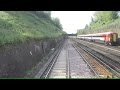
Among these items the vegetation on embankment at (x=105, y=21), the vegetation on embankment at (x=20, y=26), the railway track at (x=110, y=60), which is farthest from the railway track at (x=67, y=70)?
the vegetation on embankment at (x=105, y=21)

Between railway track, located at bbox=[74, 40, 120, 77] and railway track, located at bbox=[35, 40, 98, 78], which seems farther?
railway track, located at bbox=[74, 40, 120, 77]

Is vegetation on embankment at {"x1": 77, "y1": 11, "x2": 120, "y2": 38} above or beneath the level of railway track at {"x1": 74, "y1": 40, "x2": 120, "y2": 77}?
above

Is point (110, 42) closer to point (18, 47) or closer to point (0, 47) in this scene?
point (18, 47)

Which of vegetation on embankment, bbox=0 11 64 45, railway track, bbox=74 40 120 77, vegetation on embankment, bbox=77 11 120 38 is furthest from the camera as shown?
vegetation on embankment, bbox=77 11 120 38

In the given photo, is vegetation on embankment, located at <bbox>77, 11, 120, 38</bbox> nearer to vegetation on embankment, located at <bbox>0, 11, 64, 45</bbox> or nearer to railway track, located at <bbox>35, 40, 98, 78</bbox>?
railway track, located at <bbox>35, 40, 98, 78</bbox>

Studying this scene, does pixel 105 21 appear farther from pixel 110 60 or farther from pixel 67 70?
pixel 67 70

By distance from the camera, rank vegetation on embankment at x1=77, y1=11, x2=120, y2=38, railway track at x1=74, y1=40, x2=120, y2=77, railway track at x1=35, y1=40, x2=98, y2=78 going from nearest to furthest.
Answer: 1. railway track at x1=35, y1=40, x2=98, y2=78
2. railway track at x1=74, y1=40, x2=120, y2=77
3. vegetation on embankment at x1=77, y1=11, x2=120, y2=38

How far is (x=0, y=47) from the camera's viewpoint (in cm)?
1346

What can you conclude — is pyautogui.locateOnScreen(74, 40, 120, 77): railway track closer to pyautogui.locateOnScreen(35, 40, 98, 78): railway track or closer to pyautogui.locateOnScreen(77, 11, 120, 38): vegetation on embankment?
pyautogui.locateOnScreen(35, 40, 98, 78): railway track

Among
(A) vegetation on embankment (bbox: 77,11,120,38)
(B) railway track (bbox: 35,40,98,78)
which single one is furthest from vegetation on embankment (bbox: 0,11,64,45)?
(A) vegetation on embankment (bbox: 77,11,120,38)

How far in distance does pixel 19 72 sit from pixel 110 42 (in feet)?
96.9
